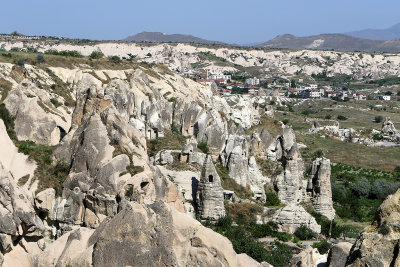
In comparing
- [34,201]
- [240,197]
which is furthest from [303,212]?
[34,201]

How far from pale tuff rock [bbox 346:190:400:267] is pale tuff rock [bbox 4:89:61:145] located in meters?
16.7

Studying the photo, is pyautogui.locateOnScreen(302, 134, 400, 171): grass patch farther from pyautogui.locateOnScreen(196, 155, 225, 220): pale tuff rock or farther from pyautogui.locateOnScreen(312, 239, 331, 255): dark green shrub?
pyautogui.locateOnScreen(196, 155, 225, 220): pale tuff rock

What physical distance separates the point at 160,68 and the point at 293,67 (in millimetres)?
134632

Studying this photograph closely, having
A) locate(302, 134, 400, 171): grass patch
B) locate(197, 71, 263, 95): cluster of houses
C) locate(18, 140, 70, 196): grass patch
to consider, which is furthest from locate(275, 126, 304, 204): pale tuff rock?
locate(197, 71, 263, 95): cluster of houses

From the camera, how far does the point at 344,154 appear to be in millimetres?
63844

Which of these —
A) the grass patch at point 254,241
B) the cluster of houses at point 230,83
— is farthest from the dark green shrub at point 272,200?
the cluster of houses at point 230,83

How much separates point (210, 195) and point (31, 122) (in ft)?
27.2

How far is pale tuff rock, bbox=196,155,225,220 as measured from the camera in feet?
76.1

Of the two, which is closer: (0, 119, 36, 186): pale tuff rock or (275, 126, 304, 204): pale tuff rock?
(0, 119, 36, 186): pale tuff rock

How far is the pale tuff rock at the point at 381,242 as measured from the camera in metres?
6.37

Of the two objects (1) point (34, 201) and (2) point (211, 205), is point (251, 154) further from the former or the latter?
(1) point (34, 201)

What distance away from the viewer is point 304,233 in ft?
78.1

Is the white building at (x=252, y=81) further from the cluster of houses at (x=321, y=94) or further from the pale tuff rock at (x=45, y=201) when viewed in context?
the pale tuff rock at (x=45, y=201)

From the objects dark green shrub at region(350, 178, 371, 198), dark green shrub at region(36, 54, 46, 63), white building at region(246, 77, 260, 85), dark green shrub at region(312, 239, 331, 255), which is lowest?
dark green shrub at region(350, 178, 371, 198)
